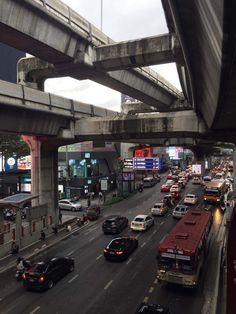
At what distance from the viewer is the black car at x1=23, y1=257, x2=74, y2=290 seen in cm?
2025

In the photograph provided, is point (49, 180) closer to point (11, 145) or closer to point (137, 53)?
point (11, 145)

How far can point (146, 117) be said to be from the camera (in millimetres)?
30547

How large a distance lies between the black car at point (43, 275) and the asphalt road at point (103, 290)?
15.5 inches

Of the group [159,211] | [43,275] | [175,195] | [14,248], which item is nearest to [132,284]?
[43,275]

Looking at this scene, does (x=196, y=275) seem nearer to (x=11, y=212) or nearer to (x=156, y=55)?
(x=156, y=55)

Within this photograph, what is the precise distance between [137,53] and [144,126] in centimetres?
→ 1139

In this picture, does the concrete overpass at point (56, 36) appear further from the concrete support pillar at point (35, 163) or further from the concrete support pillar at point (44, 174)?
the concrete support pillar at point (35, 163)

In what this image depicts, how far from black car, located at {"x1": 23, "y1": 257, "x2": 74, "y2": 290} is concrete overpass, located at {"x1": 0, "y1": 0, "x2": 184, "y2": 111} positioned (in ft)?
40.1

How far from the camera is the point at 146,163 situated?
55.4 meters

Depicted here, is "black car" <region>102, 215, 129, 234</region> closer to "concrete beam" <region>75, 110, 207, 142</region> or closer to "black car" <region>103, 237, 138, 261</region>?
"black car" <region>103, 237, 138, 261</region>

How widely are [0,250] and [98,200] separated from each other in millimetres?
32694

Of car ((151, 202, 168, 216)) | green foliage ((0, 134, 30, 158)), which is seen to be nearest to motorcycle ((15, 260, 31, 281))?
car ((151, 202, 168, 216))

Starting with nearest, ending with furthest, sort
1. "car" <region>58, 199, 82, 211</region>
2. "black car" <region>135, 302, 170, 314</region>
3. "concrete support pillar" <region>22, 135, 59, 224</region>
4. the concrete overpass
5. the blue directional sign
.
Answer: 1. "black car" <region>135, 302, 170, 314</region>
2. the concrete overpass
3. "concrete support pillar" <region>22, 135, 59, 224</region>
4. "car" <region>58, 199, 82, 211</region>
5. the blue directional sign

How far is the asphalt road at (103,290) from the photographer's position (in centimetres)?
1798
